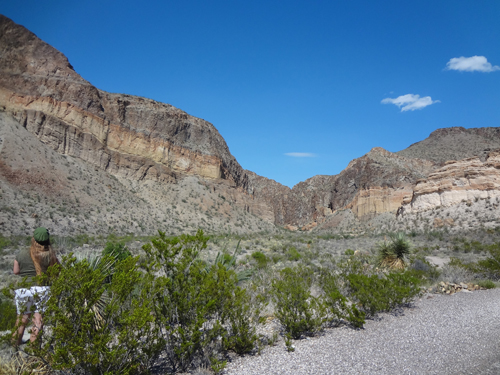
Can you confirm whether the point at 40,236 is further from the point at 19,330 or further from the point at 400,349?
the point at 400,349

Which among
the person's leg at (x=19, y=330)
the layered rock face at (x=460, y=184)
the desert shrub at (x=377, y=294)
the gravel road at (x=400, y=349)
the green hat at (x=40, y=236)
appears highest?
the layered rock face at (x=460, y=184)

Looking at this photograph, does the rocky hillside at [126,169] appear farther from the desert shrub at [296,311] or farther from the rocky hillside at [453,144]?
the desert shrub at [296,311]

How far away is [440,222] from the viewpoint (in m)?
31.4

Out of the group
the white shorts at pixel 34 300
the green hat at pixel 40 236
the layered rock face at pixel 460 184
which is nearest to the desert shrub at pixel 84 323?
the white shorts at pixel 34 300

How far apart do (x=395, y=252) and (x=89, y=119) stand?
145 feet

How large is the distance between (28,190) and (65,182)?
14.5 ft

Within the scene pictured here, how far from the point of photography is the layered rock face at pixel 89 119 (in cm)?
3934

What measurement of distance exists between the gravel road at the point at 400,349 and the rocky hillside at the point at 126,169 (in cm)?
2573

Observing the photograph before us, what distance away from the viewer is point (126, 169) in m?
45.7

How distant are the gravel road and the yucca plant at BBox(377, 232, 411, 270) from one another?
6766mm

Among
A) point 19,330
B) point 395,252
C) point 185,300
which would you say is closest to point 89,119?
point 395,252

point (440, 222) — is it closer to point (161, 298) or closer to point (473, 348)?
point (473, 348)

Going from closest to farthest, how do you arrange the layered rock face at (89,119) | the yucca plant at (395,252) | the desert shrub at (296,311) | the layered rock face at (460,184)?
the desert shrub at (296,311) < the yucca plant at (395,252) < the layered rock face at (460,184) < the layered rock face at (89,119)

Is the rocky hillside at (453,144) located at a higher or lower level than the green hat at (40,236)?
higher
